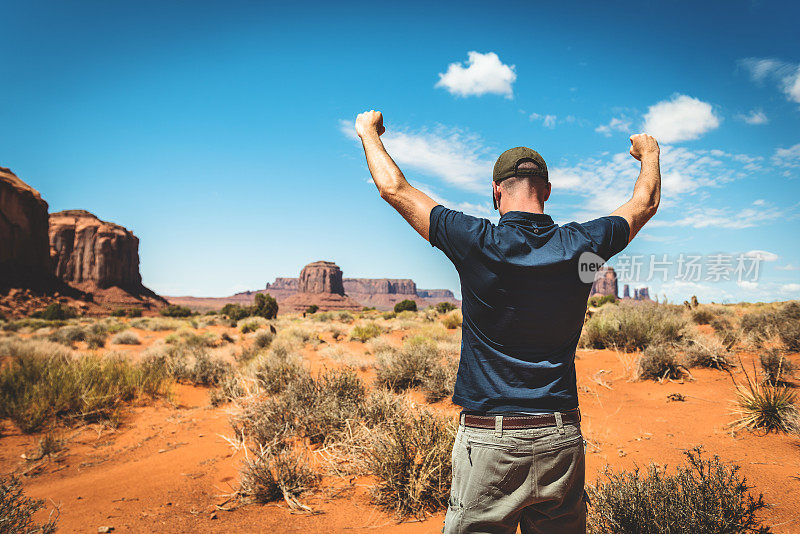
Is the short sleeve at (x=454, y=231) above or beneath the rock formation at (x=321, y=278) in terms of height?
beneath

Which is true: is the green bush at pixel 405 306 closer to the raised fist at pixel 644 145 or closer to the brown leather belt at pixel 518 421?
the raised fist at pixel 644 145

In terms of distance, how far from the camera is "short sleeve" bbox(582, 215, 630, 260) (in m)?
1.54

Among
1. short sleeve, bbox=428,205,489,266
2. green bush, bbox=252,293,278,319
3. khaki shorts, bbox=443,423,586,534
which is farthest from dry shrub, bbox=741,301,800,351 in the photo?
green bush, bbox=252,293,278,319

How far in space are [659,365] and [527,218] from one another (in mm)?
6975

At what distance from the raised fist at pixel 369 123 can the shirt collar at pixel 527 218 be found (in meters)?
0.74

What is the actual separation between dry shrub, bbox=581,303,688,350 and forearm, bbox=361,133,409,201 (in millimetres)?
Result: 8347

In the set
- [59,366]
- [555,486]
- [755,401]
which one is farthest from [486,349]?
[59,366]

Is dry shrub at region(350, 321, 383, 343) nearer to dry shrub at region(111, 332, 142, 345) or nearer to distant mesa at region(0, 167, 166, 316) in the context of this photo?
dry shrub at region(111, 332, 142, 345)

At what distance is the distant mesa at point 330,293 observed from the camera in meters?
132

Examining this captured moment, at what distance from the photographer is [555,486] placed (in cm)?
150

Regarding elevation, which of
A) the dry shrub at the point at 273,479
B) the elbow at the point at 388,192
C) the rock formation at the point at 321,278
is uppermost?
the rock formation at the point at 321,278

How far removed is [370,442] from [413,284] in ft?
578

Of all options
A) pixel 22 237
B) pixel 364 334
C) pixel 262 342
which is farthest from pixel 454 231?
pixel 22 237

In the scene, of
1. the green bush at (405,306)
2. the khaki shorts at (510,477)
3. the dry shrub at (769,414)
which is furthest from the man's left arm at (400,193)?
the green bush at (405,306)
